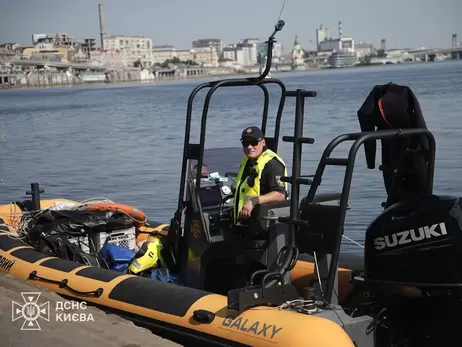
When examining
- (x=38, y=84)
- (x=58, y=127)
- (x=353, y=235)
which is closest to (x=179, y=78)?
(x=38, y=84)

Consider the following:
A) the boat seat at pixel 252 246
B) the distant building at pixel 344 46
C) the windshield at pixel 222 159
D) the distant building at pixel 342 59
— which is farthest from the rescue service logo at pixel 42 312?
the distant building at pixel 342 59

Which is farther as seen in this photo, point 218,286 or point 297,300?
point 218,286

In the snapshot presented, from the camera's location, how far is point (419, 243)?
451 centimetres

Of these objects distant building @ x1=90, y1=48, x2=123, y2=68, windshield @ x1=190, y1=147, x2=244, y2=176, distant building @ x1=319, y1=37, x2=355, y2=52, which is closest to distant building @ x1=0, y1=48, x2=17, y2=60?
distant building @ x1=90, y1=48, x2=123, y2=68

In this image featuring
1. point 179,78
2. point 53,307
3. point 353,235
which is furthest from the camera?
point 179,78

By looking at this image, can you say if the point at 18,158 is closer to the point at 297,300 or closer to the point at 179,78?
the point at 297,300

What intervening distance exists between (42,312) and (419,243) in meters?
2.86

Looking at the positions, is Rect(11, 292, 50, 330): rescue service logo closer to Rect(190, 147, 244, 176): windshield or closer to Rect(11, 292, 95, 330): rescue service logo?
Rect(11, 292, 95, 330): rescue service logo

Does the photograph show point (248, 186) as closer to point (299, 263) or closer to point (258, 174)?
point (258, 174)

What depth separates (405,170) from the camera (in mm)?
5227

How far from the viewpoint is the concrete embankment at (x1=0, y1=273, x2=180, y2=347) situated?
5266 mm

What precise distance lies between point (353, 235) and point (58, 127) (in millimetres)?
26583

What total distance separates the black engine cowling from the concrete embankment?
1.51m

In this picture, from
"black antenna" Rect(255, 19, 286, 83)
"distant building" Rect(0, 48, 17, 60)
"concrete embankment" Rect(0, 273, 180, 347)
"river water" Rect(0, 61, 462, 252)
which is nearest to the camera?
"concrete embankment" Rect(0, 273, 180, 347)
